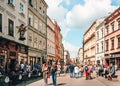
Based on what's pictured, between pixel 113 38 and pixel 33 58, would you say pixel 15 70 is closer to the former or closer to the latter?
pixel 33 58

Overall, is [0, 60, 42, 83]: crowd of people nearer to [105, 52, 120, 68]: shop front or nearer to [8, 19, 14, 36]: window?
[8, 19, 14, 36]: window

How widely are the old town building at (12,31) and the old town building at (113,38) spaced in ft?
61.3

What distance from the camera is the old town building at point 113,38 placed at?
44875mm

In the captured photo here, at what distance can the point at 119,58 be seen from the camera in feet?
145

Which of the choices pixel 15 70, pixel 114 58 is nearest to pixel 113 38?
pixel 114 58

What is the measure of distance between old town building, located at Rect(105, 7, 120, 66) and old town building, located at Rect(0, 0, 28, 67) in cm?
1869

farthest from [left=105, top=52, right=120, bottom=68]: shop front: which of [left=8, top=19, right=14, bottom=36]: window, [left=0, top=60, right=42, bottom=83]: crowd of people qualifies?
[left=8, top=19, right=14, bottom=36]: window

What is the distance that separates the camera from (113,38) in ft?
156

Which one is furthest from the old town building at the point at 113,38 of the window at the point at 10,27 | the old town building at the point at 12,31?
the window at the point at 10,27

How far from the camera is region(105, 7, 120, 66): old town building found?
44875 mm

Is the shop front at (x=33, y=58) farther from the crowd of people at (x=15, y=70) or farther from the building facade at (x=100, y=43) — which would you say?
the building facade at (x=100, y=43)

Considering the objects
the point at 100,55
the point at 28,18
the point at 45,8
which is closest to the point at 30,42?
the point at 28,18

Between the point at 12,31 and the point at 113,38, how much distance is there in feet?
84.5

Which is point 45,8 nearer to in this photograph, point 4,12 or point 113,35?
point 113,35
